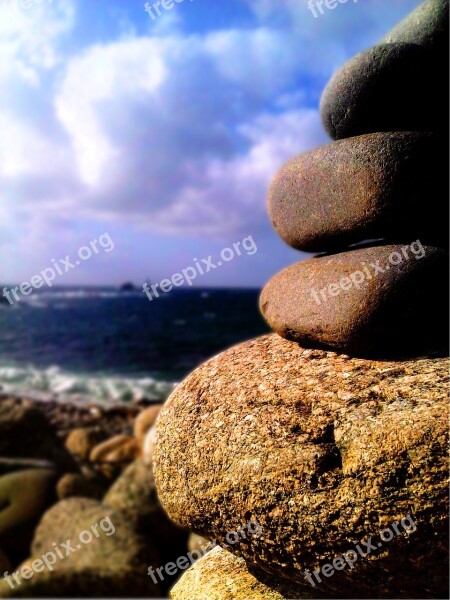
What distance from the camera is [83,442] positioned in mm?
12812

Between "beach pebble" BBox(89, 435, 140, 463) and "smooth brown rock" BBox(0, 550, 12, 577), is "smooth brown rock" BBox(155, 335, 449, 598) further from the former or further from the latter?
"beach pebble" BBox(89, 435, 140, 463)

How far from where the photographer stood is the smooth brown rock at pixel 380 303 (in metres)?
3.31

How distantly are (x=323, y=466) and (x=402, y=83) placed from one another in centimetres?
246

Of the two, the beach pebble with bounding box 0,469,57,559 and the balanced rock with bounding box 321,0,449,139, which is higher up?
the balanced rock with bounding box 321,0,449,139

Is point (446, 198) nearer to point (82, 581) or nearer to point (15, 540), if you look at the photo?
point (82, 581)

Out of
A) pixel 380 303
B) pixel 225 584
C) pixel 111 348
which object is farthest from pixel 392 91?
pixel 111 348

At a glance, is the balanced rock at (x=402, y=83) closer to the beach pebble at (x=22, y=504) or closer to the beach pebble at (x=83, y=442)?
the beach pebble at (x=22, y=504)

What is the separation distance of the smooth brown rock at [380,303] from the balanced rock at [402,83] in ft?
3.02

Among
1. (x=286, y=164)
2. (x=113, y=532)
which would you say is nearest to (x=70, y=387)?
(x=113, y=532)

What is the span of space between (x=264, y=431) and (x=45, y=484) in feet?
22.3

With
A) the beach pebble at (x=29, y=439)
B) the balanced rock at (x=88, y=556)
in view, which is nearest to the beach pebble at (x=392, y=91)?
the balanced rock at (x=88, y=556)

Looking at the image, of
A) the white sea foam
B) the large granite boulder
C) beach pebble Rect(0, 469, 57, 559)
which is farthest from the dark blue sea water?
the large granite boulder

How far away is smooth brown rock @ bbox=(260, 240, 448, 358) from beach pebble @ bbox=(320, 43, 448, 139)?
91cm

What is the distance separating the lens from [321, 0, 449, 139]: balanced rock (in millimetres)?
3652
